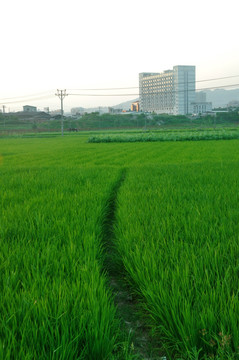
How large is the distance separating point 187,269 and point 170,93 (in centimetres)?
14960

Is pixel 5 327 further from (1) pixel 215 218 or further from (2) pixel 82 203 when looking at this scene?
(2) pixel 82 203

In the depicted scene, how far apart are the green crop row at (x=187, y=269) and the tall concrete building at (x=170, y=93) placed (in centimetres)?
14360

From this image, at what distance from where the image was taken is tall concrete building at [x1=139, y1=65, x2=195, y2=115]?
144 m

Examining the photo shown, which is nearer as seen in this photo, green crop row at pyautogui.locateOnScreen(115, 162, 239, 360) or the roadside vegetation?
green crop row at pyautogui.locateOnScreen(115, 162, 239, 360)

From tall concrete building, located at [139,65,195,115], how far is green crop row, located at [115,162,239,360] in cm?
14360

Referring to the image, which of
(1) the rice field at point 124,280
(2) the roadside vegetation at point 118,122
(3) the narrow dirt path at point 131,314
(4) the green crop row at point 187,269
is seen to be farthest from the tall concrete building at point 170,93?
(3) the narrow dirt path at point 131,314

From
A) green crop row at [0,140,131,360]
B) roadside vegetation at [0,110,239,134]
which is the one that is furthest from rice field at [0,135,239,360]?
roadside vegetation at [0,110,239,134]

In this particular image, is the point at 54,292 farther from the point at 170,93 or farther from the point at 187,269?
the point at 170,93

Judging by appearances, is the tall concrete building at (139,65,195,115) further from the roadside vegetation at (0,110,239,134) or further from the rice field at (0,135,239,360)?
the rice field at (0,135,239,360)

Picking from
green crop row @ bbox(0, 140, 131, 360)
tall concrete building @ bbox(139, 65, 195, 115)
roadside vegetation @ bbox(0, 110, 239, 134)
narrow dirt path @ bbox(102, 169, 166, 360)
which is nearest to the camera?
green crop row @ bbox(0, 140, 131, 360)

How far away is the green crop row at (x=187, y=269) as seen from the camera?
133 cm

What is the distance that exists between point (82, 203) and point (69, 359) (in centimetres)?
292

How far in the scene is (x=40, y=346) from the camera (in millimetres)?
1226

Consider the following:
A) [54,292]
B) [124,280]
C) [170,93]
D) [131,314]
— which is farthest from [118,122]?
[170,93]
